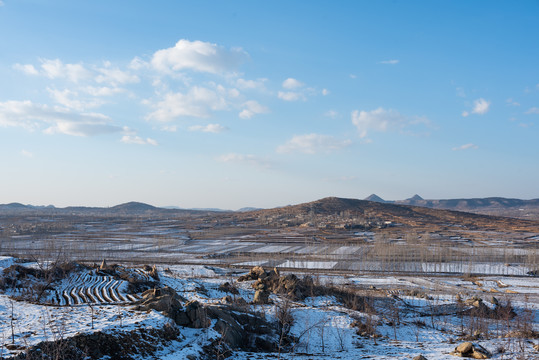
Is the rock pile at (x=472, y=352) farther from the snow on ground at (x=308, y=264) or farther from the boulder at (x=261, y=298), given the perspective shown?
the snow on ground at (x=308, y=264)

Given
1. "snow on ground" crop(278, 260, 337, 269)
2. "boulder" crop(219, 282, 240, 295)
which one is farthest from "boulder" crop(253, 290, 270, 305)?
"snow on ground" crop(278, 260, 337, 269)

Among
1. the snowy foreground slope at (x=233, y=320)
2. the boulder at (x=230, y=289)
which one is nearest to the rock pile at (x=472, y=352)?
the snowy foreground slope at (x=233, y=320)

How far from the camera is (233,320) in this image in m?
16.0

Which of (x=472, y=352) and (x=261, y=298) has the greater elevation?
(x=472, y=352)

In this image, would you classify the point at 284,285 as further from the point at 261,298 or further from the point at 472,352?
the point at 472,352

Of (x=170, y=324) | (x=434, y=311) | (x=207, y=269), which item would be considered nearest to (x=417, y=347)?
(x=170, y=324)

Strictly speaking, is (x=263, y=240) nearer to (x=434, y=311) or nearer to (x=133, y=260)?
(x=133, y=260)

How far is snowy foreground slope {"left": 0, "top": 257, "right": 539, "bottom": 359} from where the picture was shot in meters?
11.5

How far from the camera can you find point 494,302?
2792 cm

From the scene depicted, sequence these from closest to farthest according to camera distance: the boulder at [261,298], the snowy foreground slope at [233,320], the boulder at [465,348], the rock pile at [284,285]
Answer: the snowy foreground slope at [233,320]
the boulder at [465,348]
the boulder at [261,298]
the rock pile at [284,285]

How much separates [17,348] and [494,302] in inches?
1196

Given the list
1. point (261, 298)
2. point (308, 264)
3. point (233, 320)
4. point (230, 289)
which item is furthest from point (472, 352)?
point (308, 264)

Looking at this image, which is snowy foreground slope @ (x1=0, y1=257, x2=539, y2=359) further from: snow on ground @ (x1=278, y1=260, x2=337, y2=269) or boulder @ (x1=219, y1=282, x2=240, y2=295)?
snow on ground @ (x1=278, y1=260, x2=337, y2=269)

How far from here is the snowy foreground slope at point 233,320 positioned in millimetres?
11547
